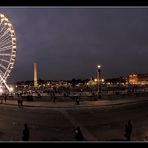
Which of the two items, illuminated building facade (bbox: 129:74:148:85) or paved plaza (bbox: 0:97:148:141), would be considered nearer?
paved plaza (bbox: 0:97:148:141)

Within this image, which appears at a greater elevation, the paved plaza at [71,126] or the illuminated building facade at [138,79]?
the illuminated building facade at [138,79]

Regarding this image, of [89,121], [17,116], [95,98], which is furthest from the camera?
[95,98]

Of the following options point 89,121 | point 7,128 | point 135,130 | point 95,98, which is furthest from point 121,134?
point 95,98

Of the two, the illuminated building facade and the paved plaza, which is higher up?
the illuminated building facade

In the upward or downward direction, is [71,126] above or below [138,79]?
below

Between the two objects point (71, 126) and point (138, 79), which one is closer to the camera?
point (71, 126)

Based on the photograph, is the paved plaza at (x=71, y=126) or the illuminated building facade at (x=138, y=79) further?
the illuminated building facade at (x=138, y=79)
